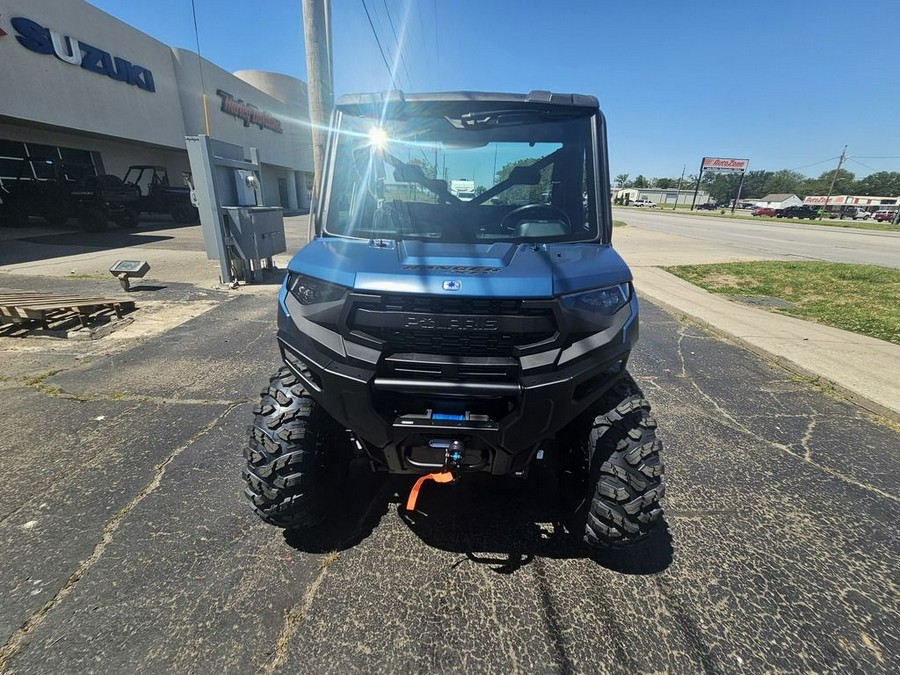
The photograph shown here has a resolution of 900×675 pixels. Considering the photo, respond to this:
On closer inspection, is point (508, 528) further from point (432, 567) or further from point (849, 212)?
point (849, 212)

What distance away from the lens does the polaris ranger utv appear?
67.9 inches

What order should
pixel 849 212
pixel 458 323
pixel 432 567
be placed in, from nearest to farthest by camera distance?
pixel 458 323
pixel 432 567
pixel 849 212

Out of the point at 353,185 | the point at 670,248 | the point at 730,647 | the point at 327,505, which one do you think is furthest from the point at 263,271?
the point at 670,248

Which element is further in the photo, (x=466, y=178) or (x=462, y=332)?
(x=466, y=178)

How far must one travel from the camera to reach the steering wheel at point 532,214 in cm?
241

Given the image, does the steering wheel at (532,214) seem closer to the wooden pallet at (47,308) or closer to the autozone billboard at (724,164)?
the wooden pallet at (47,308)

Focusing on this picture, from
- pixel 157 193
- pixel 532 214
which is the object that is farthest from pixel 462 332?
pixel 157 193

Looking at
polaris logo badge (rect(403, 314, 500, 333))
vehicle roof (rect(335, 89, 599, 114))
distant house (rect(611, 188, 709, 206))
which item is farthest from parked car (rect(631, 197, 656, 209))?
polaris logo badge (rect(403, 314, 500, 333))

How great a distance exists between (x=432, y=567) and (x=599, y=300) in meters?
1.58

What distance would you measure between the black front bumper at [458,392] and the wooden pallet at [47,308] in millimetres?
5629

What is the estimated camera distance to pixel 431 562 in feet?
7.19

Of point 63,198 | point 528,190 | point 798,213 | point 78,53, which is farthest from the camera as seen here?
point 798,213

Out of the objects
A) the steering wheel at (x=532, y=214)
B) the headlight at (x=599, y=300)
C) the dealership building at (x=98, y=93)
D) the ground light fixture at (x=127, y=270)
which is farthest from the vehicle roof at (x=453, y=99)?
the dealership building at (x=98, y=93)

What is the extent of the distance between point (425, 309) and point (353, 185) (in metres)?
1.28
